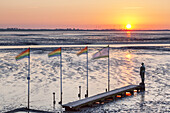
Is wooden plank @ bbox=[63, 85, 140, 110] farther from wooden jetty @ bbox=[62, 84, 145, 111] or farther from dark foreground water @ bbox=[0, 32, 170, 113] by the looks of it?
dark foreground water @ bbox=[0, 32, 170, 113]

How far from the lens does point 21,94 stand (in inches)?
734

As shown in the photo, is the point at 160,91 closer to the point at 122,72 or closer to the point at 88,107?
the point at 88,107

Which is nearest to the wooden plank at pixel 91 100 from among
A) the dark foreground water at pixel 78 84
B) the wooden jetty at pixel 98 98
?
the wooden jetty at pixel 98 98

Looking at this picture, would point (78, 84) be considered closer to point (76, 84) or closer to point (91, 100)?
point (76, 84)

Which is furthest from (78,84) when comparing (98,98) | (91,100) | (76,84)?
(91,100)

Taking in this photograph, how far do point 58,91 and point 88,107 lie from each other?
12.8 ft

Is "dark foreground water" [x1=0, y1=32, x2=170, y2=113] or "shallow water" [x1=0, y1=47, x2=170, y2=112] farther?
"shallow water" [x1=0, y1=47, x2=170, y2=112]

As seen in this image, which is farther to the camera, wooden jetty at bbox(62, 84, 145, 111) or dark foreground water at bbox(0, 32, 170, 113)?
dark foreground water at bbox(0, 32, 170, 113)

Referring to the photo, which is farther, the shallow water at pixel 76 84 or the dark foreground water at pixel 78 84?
the shallow water at pixel 76 84

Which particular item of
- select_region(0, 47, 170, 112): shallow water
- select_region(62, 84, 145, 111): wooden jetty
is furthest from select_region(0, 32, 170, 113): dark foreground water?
select_region(62, 84, 145, 111): wooden jetty

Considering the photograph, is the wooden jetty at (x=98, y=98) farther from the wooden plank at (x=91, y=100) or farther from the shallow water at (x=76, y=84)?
the shallow water at (x=76, y=84)

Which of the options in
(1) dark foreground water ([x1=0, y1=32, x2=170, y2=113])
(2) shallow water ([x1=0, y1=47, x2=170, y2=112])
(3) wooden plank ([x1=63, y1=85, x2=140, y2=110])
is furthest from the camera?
(2) shallow water ([x1=0, y1=47, x2=170, y2=112])

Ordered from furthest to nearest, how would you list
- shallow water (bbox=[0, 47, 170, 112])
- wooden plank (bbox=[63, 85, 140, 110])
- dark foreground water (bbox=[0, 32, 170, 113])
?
shallow water (bbox=[0, 47, 170, 112])
dark foreground water (bbox=[0, 32, 170, 113])
wooden plank (bbox=[63, 85, 140, 110])

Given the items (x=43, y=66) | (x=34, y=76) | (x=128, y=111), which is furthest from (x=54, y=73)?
(x=128, y=111)
